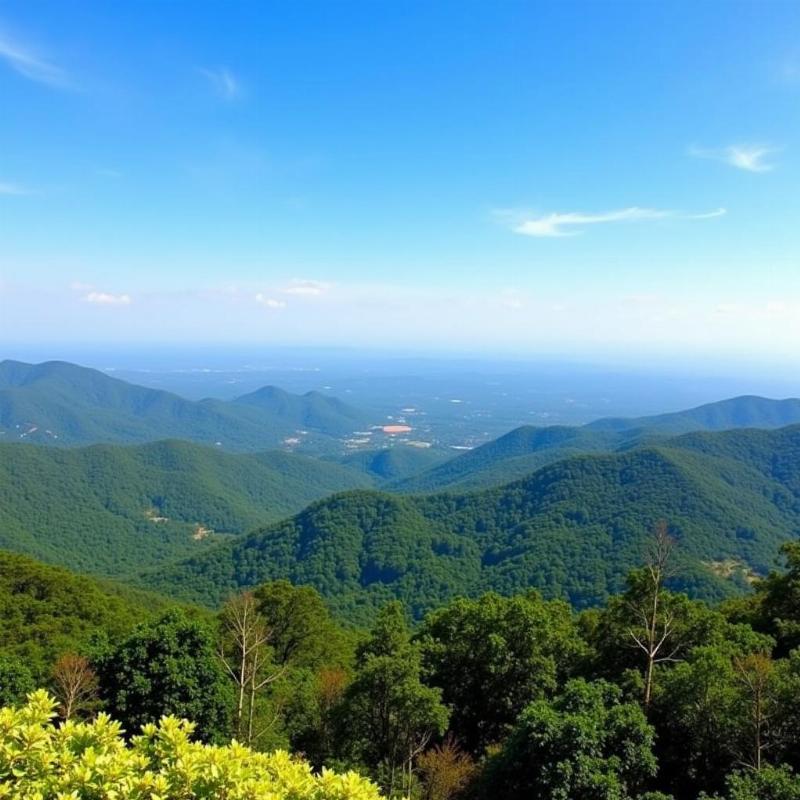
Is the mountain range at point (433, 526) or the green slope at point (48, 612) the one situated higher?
the green slope at point (48, 612)

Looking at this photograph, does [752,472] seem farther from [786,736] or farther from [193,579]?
[786,736]

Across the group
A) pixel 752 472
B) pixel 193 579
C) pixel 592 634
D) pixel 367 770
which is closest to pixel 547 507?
pixel 752 472

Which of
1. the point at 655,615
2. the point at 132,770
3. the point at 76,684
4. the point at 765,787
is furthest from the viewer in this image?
the point at 76,684

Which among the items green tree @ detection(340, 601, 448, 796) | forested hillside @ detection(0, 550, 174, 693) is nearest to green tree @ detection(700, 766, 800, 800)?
green tree @ detection(340, 601, 448, 796)

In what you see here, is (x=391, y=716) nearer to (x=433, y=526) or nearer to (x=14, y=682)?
(x=14, y=682)

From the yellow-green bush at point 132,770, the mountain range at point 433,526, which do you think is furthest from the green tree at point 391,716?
the mountain range at point 433,526

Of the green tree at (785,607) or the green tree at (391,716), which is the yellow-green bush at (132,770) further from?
the green tree at (785,607)

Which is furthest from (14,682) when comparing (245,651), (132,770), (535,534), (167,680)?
(535,534)
